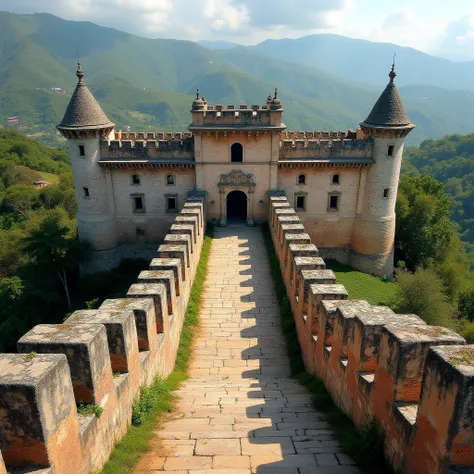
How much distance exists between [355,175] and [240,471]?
2127 cm

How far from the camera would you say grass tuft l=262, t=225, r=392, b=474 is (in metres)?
6.29

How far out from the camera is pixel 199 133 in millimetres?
22766

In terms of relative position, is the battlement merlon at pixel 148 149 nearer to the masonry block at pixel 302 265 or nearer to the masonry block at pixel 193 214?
the masonry block at pixel 193 214

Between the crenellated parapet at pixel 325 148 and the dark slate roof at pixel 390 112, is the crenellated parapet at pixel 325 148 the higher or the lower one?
A: the lower one

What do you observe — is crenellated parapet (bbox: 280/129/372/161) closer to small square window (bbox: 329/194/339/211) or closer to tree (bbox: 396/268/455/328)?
small square window (bbox: 329/194/339/211)

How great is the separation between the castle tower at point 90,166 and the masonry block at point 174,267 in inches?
512

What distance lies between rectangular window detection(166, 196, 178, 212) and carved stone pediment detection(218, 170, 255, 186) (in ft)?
10.1

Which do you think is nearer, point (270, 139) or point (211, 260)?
point (211, 260)

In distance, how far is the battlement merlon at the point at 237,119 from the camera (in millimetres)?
22328

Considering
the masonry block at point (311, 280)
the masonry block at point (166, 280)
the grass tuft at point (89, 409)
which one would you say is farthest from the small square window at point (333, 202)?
the grass tuft at point (89, 409)

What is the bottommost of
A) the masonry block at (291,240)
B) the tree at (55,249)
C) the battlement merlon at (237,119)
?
the tree at (55,249)

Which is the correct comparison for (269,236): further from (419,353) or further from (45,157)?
(45,157)

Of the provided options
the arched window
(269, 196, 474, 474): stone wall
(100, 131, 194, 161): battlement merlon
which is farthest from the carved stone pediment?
(269, 196, 474, 474): stone wall

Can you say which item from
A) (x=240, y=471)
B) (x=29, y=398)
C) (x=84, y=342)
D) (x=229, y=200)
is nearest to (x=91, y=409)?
(x=84, y=342)
